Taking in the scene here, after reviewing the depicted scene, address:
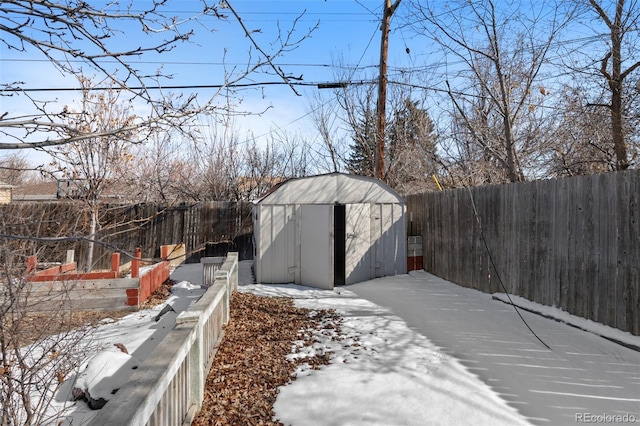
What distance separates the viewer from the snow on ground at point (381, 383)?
2.96 metres

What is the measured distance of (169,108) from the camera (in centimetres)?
239

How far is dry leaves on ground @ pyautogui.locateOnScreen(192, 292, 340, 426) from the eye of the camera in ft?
10.0

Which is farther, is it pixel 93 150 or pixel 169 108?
pixel 93 150

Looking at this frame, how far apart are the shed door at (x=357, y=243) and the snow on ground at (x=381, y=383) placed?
2.64 meters

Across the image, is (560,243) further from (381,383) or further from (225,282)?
(225,282)

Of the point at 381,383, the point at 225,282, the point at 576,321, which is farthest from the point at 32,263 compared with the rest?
the point at 576,321

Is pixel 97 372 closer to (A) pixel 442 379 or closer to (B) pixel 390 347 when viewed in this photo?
(B) pixel 390 347

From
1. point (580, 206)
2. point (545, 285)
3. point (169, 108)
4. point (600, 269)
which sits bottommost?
point (545, 285)

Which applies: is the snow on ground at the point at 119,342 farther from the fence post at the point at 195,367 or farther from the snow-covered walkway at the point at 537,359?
the snow-covered walkway at the point at 537,359

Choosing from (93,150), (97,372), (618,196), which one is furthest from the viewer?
(93,150)

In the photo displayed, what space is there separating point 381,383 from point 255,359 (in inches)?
57.1

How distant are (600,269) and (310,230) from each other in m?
5.41

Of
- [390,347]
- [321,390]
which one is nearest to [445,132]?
[390,347]

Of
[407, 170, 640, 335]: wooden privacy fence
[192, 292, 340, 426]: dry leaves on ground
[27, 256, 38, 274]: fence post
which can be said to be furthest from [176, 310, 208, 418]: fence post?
[407, 170, 640, 335]: wooden privacy fence
